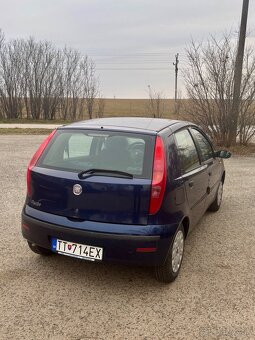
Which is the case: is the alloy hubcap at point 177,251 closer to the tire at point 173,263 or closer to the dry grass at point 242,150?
the tire at point 173,263

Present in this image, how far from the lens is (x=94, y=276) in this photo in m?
3.52

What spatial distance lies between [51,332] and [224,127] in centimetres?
1069

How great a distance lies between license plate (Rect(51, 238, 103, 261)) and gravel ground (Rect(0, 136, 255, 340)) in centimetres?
32

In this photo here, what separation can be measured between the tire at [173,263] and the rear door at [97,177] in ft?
1.50

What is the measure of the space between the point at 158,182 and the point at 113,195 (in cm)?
39

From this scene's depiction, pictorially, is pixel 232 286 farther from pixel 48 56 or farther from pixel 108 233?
pixel 48 56

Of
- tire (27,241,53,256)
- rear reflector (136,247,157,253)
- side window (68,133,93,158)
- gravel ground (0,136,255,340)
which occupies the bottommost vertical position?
gravel ground (0,136,255,340)

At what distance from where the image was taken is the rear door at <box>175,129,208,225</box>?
12.1ft

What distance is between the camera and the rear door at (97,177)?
3078 mm

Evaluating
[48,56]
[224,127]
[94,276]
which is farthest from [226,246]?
[48,56]

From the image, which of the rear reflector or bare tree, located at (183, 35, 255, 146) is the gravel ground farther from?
bare tree, located at (183, 35, 255, 146)

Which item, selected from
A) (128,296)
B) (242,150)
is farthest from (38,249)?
(242,150)

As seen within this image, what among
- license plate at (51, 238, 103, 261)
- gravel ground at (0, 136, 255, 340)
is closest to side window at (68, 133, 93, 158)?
license plate at (51, 238, 103, 261)

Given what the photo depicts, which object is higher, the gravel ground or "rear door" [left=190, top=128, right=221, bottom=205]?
"rear door" [left=190, top=128, right=221, bottom=205]
